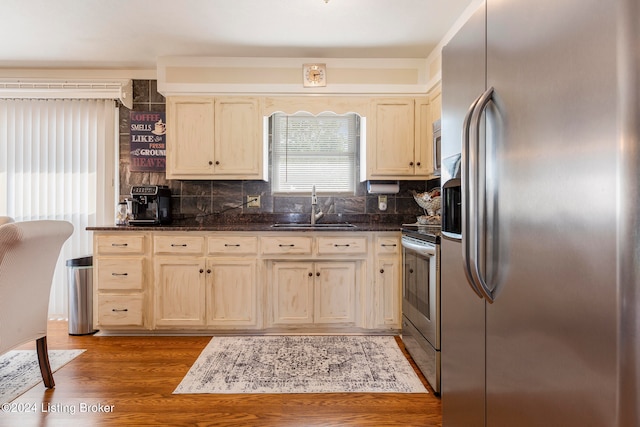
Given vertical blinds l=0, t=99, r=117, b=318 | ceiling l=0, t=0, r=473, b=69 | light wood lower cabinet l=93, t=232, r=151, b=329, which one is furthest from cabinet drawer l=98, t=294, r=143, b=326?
ceiling l=0, t=0, r=473, b=69

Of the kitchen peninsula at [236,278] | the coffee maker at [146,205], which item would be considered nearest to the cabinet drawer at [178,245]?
the kitchen peninsula at [236,278]

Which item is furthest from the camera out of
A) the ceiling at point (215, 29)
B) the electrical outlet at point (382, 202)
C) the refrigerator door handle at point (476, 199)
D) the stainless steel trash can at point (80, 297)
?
the electrical outlet at point (382, 202)

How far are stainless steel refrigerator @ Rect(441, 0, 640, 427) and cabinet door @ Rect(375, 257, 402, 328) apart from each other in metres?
1.81

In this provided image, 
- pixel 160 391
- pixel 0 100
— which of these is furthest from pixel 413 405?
pixel 0 100

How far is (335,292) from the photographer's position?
3039 mm

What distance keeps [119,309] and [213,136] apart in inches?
65.3

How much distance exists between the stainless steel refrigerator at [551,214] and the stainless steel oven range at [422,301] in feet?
2.92

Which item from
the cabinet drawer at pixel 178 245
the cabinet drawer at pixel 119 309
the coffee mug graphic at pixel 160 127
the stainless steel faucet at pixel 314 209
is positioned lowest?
the cabinet drawer at pixel 119 309

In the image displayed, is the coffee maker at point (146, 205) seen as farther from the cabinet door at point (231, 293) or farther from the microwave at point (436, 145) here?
the microwave at point (436, 145)

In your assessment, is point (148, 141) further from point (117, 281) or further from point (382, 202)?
point (382, 202)

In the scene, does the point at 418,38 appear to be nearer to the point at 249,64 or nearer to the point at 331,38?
the point at 331,38

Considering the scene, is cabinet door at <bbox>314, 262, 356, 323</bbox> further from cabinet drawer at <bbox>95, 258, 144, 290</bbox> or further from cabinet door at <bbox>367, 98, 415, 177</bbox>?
cabinet drawer at <bbox>95, 258, 144, 290</bbox>

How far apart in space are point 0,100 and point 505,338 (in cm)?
478

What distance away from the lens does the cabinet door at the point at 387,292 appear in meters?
3.03
